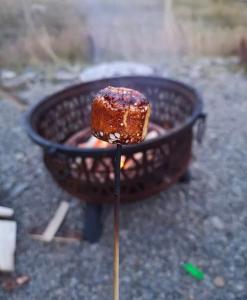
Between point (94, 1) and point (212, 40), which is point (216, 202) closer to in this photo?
point (212, 40)

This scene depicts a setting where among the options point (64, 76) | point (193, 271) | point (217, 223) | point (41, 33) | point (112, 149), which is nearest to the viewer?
point (112, 149)

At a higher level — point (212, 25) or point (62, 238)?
point (212, 25)

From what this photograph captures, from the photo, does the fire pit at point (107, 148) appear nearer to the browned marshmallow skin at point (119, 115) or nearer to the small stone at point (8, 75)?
the browned marshmallow skin at point (119, 115)

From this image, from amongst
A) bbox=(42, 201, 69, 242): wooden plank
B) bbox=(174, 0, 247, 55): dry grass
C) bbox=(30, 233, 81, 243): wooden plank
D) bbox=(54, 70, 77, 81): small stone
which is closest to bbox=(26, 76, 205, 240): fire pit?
bbox=(30, 233, 81, 243): wooden plank

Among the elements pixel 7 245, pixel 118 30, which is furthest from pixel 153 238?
pixel 118 30

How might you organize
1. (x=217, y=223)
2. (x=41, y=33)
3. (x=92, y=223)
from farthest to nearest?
(x=41, y=33), (x=217, y=223), (x=92, y=223)

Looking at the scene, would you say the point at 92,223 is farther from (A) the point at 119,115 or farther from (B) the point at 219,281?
(A) the point at 119,115
